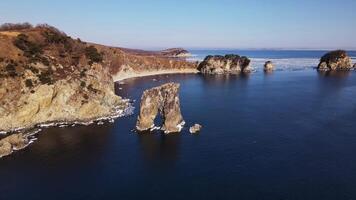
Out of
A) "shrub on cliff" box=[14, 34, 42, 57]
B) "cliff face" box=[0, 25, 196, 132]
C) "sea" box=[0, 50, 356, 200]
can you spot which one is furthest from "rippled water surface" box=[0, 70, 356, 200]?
"shrub on cliff" box=[14, 34, 42, 57]

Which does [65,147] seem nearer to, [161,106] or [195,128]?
[161,106]

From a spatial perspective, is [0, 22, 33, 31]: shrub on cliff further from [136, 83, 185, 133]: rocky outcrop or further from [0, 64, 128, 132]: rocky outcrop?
[136, 83, 185, 133]: rocky outcrop

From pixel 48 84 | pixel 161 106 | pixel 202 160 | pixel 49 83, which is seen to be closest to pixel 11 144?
pixel 48 84

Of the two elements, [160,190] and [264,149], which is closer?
[160,190]

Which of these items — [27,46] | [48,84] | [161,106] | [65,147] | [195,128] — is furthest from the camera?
[27,46]

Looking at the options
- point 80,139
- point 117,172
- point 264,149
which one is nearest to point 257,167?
point 264,149

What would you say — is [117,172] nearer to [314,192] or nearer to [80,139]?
[80,139]
